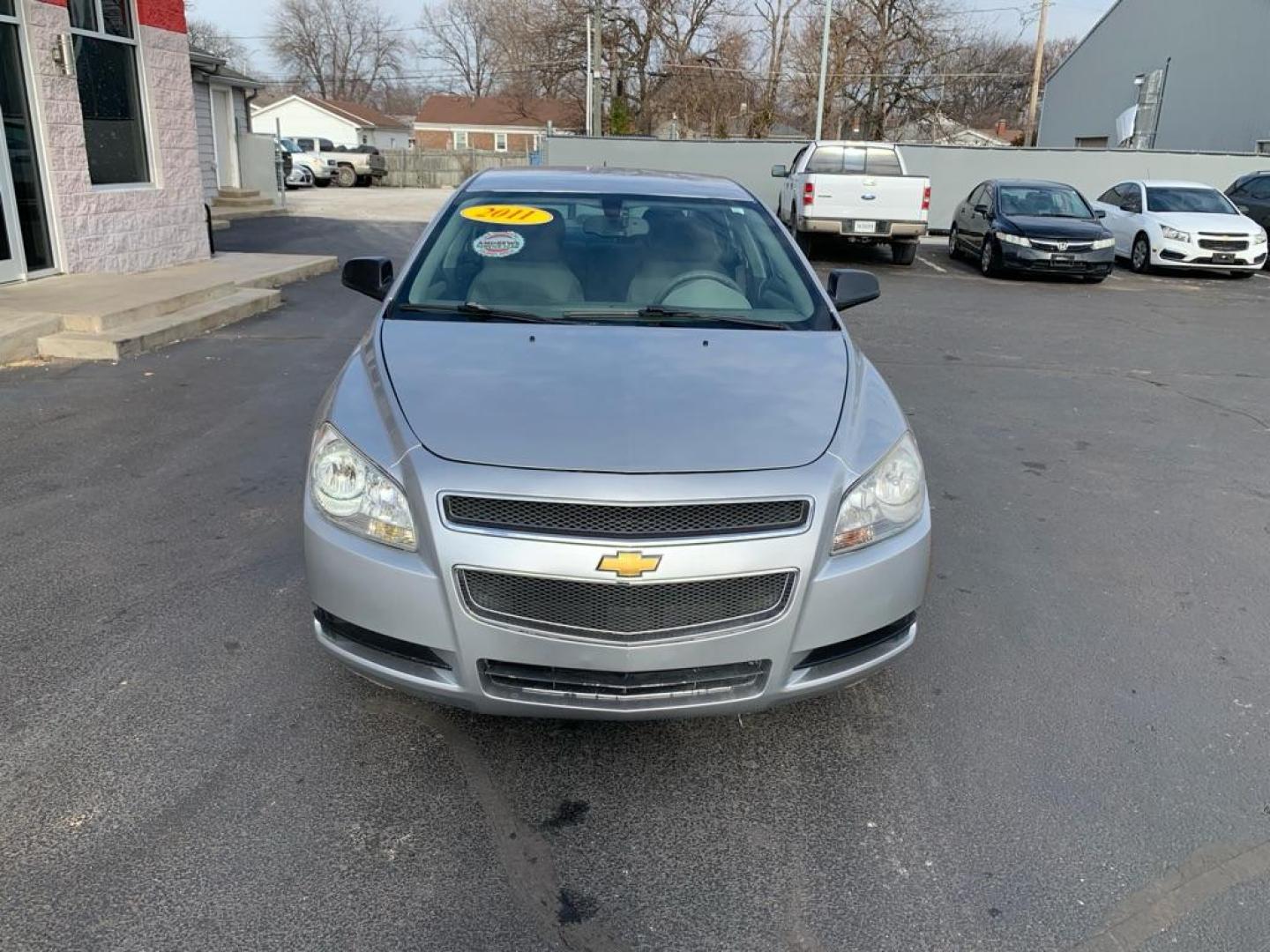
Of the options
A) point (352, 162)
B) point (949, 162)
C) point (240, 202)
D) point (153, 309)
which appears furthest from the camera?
point (352, 162)

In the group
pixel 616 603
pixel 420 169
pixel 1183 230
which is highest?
pixel 420 169

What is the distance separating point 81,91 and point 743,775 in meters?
10.8

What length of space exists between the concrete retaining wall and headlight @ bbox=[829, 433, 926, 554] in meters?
21.4

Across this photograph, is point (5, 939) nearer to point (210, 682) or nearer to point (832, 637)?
point (210, 682)

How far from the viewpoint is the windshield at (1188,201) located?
16438 millimetres

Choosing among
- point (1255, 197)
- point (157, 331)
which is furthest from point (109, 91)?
point (1255, 197)

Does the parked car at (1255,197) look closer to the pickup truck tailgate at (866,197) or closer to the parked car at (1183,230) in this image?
the parked car at (1183,230)

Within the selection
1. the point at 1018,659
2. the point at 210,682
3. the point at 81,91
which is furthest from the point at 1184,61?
the point at 210,682

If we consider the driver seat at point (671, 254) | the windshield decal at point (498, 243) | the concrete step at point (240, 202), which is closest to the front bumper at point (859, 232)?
the driver seat at point (671, 254)

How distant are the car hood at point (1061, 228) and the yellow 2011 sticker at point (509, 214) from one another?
12.6 metres

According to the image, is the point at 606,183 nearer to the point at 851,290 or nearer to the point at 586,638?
the point at 851,290

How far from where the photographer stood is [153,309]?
8.97 meters

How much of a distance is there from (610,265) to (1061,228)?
12927 millimetres

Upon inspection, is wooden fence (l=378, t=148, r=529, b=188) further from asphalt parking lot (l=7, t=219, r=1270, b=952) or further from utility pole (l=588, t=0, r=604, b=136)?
asphalt parking lot (l=7, t=219, r=1270, b=952)
